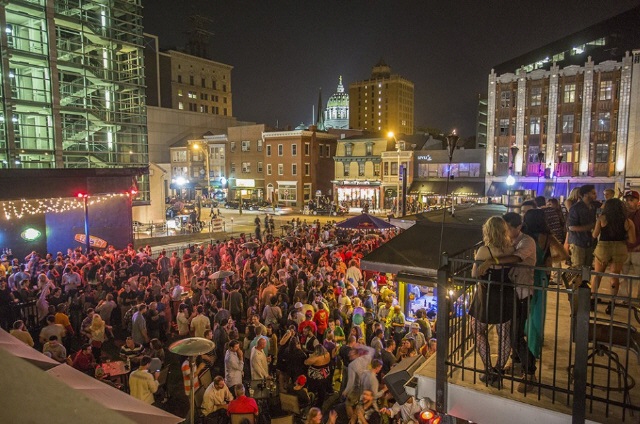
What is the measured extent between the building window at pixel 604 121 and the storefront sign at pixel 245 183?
42226mm

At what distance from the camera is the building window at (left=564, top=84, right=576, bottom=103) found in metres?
43.6

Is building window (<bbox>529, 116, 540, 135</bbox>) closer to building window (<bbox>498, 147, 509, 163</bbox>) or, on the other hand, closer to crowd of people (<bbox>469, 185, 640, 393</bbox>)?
building window (<bbox>498, 147, 509, 163</bbox>)

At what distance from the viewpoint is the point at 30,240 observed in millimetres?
24266

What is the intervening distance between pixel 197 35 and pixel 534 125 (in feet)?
229

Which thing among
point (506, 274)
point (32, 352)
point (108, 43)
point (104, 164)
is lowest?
point (32, 352)

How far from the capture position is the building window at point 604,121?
42094mm

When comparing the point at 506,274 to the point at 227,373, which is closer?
the point at 506,274

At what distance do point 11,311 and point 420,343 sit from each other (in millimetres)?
11523

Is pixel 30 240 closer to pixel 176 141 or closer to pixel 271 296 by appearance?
pixel 271 296

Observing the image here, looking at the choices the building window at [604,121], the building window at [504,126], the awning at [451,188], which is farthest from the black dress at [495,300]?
the building window at [504,126]

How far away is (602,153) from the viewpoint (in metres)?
42.6

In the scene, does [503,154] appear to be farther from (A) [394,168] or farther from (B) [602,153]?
(A) [394,168]

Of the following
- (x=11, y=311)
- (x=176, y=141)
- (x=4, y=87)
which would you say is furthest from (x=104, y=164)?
(x=176, y=141)

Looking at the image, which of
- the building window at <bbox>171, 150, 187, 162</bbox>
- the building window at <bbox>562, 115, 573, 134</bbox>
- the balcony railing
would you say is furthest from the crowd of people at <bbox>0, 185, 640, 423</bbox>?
the building window at <bbox>171, 150, 187, 162</bbox>
